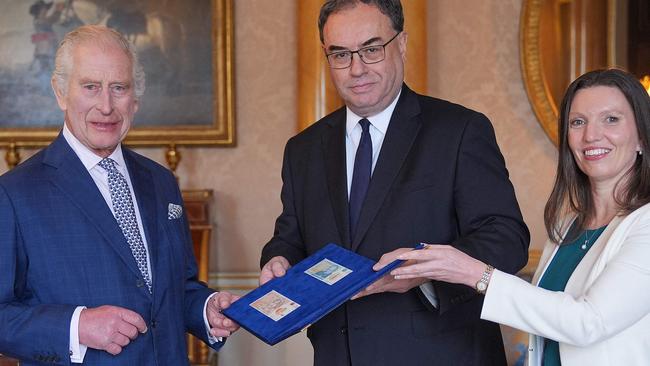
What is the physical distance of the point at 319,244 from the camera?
3.20 metres

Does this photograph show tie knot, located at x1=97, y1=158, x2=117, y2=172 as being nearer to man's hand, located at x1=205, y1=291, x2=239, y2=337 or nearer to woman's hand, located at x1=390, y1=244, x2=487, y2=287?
man's hand, located at x1=205, y1=291, x2=239, y2=337

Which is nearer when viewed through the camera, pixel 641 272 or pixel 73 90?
pixel 641 272

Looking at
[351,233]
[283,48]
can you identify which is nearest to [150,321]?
[351,233]

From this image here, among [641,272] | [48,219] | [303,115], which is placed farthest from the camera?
[303,115]

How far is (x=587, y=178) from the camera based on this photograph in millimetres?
2955

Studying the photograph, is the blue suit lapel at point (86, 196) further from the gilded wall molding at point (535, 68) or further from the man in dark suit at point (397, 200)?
the gilded wall molding at point (535, 68)

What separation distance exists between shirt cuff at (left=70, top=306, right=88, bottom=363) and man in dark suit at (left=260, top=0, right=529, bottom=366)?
67 centimetres

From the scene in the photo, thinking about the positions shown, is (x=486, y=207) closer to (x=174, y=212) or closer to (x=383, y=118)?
(x=383, y=118)

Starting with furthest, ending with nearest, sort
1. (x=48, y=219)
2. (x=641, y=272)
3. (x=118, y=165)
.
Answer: (x=118, y=165), (x=48, y=219), (x=641, y=272)

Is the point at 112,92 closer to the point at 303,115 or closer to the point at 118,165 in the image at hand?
the point at 118,165

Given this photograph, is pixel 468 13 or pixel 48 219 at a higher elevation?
pixel 468 13

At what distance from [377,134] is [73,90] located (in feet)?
3.58

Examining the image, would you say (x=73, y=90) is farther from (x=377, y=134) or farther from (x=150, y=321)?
(x=377, y=134)

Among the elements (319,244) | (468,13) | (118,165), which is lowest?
(319,244)
